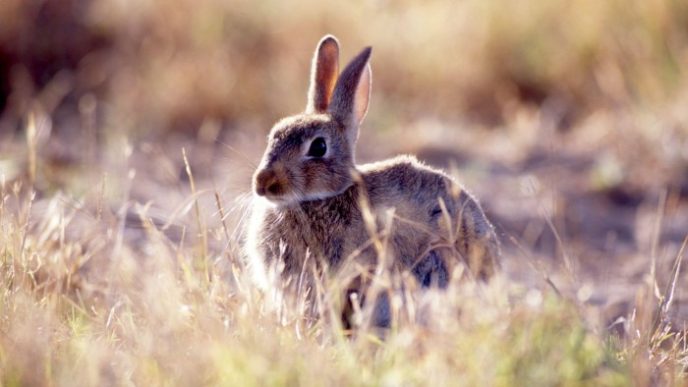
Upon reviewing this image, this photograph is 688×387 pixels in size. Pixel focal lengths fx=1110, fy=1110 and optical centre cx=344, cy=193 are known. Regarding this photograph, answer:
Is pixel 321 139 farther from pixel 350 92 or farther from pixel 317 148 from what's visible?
pixel 350 92

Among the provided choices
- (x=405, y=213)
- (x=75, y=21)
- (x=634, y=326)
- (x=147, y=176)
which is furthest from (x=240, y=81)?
(x=634, y=326)

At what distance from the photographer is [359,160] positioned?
8.04 metres

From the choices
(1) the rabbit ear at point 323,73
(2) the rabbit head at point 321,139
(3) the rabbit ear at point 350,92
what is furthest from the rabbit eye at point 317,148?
(1) the rabbit ear at point 323,73

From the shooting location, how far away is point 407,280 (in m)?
3.64

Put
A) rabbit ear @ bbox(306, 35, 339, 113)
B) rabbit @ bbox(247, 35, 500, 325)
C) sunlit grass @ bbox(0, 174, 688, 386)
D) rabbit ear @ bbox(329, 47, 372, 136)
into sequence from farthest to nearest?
rabbit ear @ bbox(306, 35, 339, 113), rabbit ear @ bbox(329, 47, 372, 136), rabbit @ bbox(247, 35, 500, 325), sunlit grass @ bbox(0, 174, 688, 386)

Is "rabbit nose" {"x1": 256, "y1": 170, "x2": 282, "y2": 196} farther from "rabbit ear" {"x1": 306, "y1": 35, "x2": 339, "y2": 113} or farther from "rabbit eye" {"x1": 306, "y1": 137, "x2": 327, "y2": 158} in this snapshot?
"rabbit ear" {"x1": 306, "y1": 35, "x2": 339, "y2": 113}

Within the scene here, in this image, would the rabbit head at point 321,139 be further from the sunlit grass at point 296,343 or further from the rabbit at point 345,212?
the sunlit grass at point 296,343

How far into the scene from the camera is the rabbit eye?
4.43m

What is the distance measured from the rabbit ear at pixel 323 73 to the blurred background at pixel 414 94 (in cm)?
175

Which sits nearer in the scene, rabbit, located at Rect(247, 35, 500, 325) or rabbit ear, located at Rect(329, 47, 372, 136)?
rabbit, located at Rect(247, 35, 500, 325)

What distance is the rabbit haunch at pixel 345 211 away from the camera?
4.11 metres

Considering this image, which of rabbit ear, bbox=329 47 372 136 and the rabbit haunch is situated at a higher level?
rabbit ear, bbox=329 47 372 136

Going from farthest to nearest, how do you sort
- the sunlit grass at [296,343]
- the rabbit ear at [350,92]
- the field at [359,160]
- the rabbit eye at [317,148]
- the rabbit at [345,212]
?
the rabbit ear at [350,92]
the rabbit eye at [317,148]
the rabbit at [345,212]
the field at [359,160]
the sunlit grass at [296,343]

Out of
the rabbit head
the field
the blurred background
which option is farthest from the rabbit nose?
the blurred background
